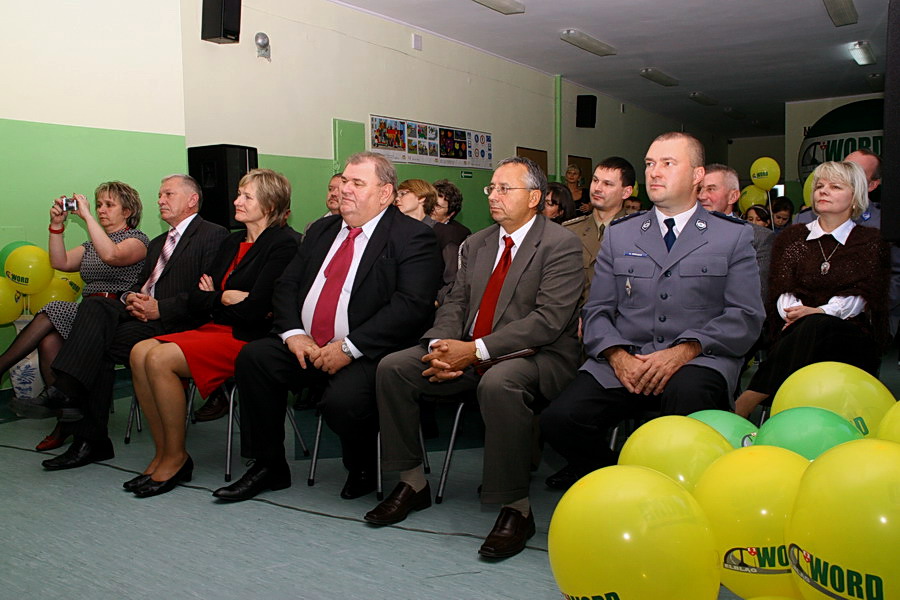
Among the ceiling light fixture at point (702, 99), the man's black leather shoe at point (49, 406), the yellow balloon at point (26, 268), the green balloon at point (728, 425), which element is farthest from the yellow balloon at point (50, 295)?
the ceiling light fixture at point (702, 99)

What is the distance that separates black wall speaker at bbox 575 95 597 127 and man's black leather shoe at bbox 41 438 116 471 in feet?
29.4

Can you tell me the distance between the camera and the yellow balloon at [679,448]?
1.76 meters

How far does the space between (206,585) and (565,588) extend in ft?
4.20

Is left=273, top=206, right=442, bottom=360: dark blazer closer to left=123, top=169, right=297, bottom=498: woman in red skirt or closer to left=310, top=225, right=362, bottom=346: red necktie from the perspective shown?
left=310, top=225, right=362, bottom=346: red necktie

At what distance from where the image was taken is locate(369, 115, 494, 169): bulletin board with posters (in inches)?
291

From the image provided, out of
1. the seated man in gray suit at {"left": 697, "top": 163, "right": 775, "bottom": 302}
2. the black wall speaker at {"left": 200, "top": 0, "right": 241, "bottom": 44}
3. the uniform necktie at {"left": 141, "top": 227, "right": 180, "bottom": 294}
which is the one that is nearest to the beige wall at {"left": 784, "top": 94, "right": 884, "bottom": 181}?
the seated man in gray suit at {"left": 697, "top": 163, "right": 775, "bottom": 302}

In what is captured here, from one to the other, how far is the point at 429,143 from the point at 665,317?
5.76m

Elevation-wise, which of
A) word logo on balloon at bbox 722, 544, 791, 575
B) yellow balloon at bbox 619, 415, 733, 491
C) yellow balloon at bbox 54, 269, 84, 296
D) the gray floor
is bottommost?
the gray floor

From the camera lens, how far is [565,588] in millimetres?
1423

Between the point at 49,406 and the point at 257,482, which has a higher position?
the point at 49,406

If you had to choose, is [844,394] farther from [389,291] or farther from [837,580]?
[389,291]

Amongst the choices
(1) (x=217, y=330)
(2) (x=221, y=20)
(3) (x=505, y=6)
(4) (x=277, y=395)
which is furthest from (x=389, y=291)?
(3) (x=505, y=6)

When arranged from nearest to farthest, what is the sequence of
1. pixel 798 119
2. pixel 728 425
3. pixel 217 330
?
1. pixel 728 425
2. pixel 217 330
3. pixel 798 119

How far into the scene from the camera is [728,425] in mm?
1998
